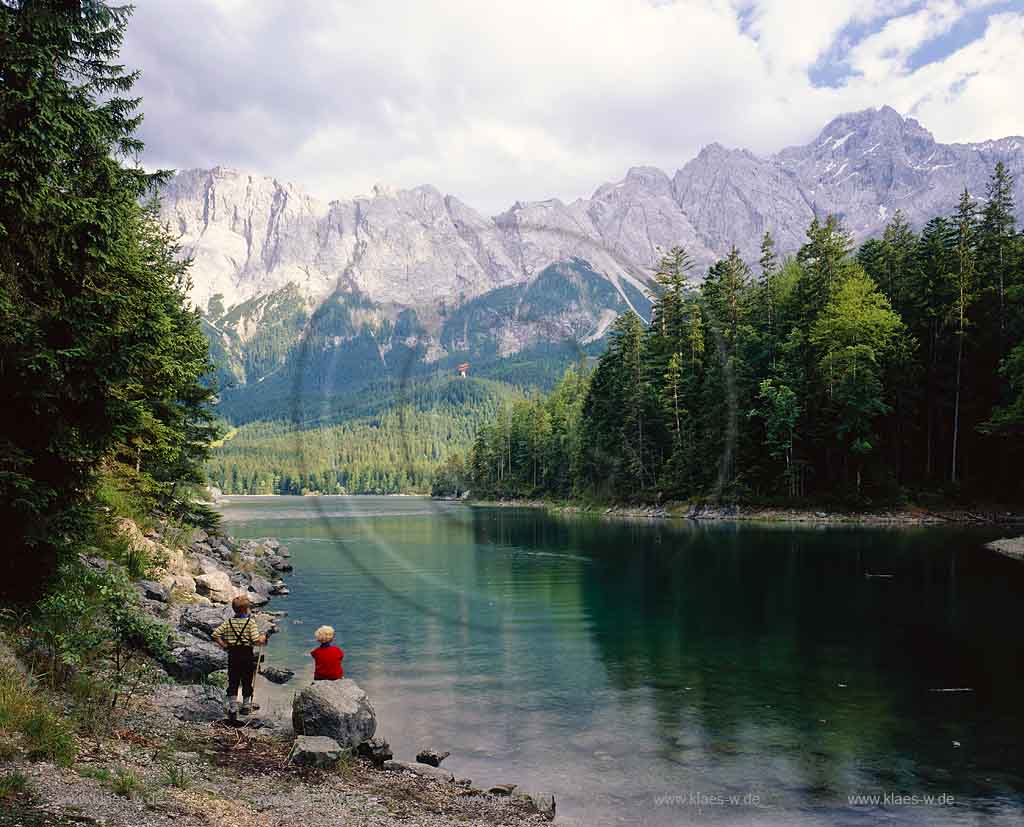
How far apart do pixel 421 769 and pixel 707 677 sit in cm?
987

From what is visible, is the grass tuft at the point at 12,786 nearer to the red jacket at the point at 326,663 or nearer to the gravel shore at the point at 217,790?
the gravel shore at the point at 217,790

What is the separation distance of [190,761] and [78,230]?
30.0 feet

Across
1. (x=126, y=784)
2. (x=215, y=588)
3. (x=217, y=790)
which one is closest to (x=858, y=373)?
(x=215, y=588)

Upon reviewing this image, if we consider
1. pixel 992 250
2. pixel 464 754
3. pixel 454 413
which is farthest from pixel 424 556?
pixel 454 413

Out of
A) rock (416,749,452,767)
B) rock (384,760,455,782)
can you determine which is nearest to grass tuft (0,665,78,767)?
rock (384,760,455,782)

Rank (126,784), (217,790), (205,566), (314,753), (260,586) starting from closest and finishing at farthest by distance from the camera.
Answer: (126,784) → (217,790) → (314,753) → (205,566) → (260,586)

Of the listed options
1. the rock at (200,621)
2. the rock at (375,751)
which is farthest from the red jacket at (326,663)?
the rock at (200,621)

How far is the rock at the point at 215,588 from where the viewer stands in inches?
1133

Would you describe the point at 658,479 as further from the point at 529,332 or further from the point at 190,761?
the point at 190,761

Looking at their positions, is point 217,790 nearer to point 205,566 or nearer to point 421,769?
point 421,769

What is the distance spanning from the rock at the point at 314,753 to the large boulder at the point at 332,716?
0.90 m

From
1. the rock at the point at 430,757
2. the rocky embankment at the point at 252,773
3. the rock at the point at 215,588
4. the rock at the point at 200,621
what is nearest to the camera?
the rocky embankment at the point at 252,773

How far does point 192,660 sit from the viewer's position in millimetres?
17500

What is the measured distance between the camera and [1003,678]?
18.5 m
